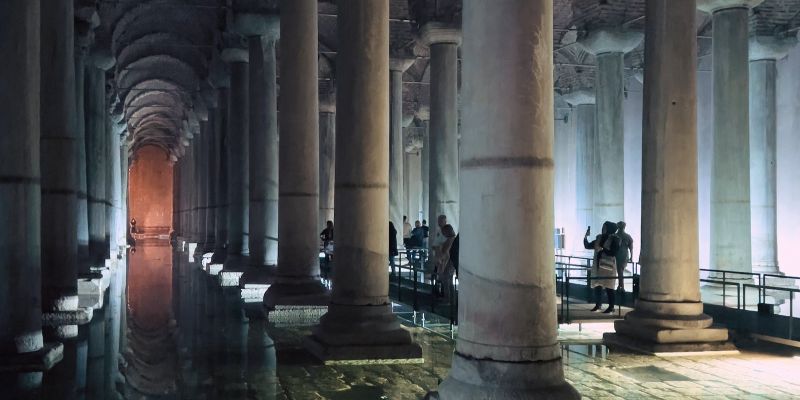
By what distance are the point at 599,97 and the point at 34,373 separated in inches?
821

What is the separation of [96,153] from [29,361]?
1847 cm

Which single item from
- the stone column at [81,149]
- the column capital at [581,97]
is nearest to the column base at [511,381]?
the stone column at [81,149]

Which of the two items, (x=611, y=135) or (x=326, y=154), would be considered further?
(x=326, y=154)

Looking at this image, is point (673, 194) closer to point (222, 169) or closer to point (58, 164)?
point (58, 164)

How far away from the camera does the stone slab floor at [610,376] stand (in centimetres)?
978

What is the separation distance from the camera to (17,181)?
1107 centimetres

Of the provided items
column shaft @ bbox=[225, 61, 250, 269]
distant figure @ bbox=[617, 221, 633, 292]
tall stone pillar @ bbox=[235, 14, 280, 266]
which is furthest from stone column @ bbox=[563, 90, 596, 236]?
distant figure @ bbox=[617, 221, 633, 292]

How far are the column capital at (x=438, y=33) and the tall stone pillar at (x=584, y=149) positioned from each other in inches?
410

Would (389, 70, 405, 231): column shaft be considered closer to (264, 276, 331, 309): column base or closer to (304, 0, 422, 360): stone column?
(264, 276, 331, 309): column base

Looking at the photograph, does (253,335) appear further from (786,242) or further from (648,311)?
(786,242)

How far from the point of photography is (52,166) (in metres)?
15.0

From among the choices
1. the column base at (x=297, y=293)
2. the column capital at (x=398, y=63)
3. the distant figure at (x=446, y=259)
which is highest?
the column capital at (x=398, y=63)

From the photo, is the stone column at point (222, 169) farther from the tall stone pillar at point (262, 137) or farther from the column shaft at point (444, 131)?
the tall stone pillar at point (262, 137)

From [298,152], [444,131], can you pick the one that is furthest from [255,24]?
[298,152]
